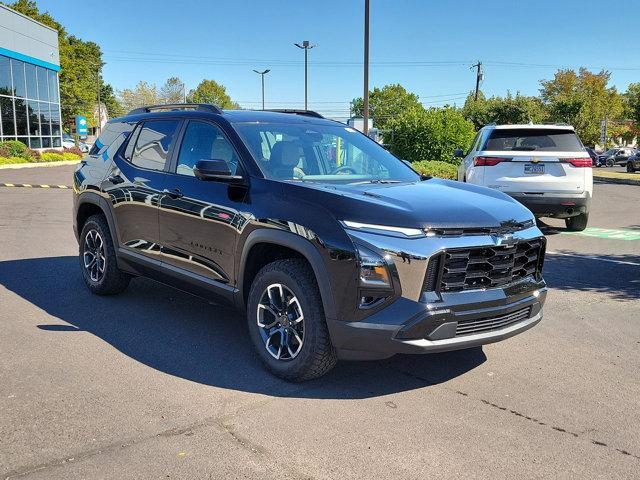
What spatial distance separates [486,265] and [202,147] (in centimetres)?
245

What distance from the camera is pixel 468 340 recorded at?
3566 millimetres

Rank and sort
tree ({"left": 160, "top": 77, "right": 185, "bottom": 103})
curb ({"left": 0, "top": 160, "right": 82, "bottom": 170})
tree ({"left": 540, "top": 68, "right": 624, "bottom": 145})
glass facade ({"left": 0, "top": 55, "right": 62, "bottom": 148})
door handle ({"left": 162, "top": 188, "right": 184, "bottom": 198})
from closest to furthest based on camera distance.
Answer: door handle ({"left": 162, "top": 188, "right": 184, "bottom": 198}), curb ({"left": 0, "top": 160, "right": 82, "bottom": 170}), glass facade ({"left": 0, "top": 55, "right": 62, "bottom": 148}), tree ({"left": 540, "top": 68, "right": 624, "bottom": 145}), tree ({"left": 160, "top": 77, "right": 185, "bottom": 103})

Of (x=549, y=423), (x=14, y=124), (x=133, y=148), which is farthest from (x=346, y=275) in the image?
(x=14, y=124)

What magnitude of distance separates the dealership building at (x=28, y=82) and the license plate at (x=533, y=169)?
104ft

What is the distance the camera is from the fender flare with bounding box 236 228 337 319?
354 cm

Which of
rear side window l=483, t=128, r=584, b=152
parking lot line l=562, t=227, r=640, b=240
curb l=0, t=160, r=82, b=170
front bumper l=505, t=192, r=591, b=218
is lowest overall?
parking lot line l=562, t=227, r=640, b=240

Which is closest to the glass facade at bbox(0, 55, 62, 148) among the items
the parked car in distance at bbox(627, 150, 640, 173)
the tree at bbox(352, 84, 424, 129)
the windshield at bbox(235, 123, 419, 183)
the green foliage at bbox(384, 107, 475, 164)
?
the green foliage at bbox(384, 107, 475, 164)

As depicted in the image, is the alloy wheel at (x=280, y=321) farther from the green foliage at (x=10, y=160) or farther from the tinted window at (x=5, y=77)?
the tinted window at (x=5, y=77)

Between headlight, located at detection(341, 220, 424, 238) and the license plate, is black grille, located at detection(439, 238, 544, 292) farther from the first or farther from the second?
the license plate

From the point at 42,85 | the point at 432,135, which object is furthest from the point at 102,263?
the point at 42,85

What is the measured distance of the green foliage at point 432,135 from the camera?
25.3 meters

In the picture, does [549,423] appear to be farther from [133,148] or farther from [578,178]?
[578,178]

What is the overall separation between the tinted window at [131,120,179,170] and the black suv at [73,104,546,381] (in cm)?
2

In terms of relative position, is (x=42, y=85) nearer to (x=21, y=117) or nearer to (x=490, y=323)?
(x=21, y=117)
